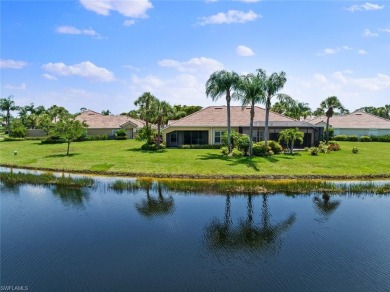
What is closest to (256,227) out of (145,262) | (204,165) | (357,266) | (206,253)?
(206,253)

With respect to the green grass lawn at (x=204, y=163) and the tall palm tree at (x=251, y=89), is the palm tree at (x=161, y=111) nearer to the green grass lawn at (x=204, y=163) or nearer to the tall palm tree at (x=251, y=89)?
the green grass lawn at (x=204, y=163)

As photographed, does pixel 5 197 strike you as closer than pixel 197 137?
Yes

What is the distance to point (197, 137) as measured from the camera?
5116 cm

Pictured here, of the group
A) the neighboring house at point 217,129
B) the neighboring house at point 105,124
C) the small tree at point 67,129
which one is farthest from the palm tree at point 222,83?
the neighboring house at point 105,124

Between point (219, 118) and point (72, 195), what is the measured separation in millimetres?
31615

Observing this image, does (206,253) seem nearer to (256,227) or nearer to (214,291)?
(214,291)

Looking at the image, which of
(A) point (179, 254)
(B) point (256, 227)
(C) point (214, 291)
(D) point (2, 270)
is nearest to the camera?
(C) point (214, 291)

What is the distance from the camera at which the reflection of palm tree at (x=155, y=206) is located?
2072cm

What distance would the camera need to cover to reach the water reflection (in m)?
15.8

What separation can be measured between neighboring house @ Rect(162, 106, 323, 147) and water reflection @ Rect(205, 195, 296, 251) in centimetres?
3009

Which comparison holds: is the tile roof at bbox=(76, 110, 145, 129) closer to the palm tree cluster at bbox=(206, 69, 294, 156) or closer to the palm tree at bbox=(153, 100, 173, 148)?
the palm tree at bbox=(153, 100, 173, 148)

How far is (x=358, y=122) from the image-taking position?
75.6 meters

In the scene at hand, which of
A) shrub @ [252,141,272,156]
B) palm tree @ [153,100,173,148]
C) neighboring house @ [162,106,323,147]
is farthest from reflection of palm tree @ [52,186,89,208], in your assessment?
neighboring house @ [162,106,323,147]

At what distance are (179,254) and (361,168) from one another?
26617mm
